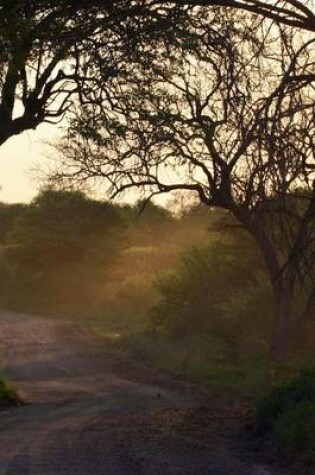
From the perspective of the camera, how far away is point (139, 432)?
12039mm

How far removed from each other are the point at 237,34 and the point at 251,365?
46.8 ft

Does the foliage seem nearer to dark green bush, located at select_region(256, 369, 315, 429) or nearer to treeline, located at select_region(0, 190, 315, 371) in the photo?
treeline, located at select_region(0, 190, 315, 371)

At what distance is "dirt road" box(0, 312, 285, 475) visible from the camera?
9.78 meters

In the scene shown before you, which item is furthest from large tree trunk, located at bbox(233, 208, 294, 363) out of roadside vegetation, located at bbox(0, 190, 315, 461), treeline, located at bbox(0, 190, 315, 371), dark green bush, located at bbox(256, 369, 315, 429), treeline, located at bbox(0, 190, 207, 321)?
treeline, located at bbox(0, 190, 207, 321)

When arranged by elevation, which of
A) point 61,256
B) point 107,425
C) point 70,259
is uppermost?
point 61,256

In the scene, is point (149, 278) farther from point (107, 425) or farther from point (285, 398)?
point (285, 398)

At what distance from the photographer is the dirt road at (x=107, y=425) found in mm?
9781

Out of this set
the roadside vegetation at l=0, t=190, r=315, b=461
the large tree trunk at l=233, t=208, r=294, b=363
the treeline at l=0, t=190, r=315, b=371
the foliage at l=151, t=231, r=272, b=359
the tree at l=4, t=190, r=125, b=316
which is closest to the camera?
the roadside vegetation at l=0, t=190, r=315, b=461

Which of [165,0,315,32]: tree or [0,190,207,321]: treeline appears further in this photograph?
[0,190,207,321]: treeline

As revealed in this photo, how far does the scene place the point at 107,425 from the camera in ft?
41.9

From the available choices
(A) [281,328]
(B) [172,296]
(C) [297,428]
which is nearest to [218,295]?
(B) [172,296]

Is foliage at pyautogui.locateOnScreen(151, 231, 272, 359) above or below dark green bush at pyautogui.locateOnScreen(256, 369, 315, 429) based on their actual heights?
above

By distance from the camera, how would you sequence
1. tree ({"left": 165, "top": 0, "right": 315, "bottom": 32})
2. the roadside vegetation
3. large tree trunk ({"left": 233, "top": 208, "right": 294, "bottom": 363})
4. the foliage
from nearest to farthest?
tree ({"left": 165, "top": 0, "right": 315, "bottom": 32})
the roadside vegetation
large tree trunk ({"left": 233, "top": 208, "right": 294, "bottom": 363})
the foliage

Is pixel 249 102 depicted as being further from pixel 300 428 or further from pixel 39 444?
pixel 39 444
